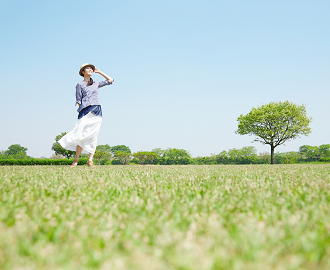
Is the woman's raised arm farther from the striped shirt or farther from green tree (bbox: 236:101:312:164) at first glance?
green tree (bbox: 236:101:312:164)

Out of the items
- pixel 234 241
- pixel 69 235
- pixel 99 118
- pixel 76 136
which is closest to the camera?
pixel 234 241

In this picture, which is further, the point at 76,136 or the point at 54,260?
the point at 76,136

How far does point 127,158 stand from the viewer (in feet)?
122

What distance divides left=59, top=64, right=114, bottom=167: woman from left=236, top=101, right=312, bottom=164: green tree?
2638 centimetres

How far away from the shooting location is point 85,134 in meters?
7.32

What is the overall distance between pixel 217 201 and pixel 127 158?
35.9 meters

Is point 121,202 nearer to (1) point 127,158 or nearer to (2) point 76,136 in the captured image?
(2) point 76,136

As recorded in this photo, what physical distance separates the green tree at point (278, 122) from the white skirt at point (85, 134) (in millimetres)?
26415

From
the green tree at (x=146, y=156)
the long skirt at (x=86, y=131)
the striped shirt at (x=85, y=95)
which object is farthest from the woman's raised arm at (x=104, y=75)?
the green tree at (x=146, y=156)

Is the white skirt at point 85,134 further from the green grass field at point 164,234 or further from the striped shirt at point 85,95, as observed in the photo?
the green grass field at point 164,234

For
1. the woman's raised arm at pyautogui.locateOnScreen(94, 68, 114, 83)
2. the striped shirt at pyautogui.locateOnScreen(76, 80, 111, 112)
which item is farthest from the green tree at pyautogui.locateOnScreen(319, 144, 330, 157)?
the striped shirt at pyautogui.locateOnScreen(76, 80, 111, 112)

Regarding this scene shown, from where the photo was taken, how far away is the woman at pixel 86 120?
7301mm

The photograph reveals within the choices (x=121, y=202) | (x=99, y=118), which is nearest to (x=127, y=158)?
(x=99, y=118)

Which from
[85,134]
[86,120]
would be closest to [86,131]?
[85,134]
